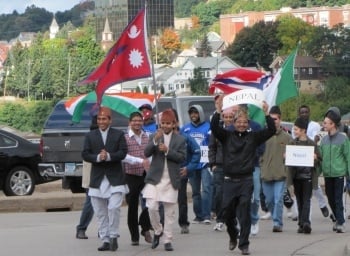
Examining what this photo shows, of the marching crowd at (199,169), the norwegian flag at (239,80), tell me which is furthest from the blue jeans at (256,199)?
the norwegian flag at (239,80)

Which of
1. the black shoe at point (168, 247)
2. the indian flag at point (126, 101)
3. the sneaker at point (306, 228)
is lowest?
the sneaker at point (306, 228)

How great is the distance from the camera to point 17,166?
21.6m

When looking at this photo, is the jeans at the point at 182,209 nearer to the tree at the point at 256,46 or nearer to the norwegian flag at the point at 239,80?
the norwegian flag at the point at 239,80

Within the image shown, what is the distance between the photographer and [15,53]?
190250mm

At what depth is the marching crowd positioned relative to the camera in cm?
1333

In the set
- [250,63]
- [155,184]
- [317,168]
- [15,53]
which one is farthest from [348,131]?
[15,53]

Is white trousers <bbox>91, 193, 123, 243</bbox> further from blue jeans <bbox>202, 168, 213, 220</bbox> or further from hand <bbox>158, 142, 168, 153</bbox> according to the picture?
blue jeans <bbox>202, 168, 213, 220</bbox>

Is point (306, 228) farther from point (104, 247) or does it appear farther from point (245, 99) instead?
point (104, 247)

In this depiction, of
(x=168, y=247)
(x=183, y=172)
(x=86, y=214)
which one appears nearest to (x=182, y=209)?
(x=86, y=214)

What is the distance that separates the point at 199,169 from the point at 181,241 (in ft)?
6.67

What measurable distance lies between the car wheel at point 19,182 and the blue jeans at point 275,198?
261 inches

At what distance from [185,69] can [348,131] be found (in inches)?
6741

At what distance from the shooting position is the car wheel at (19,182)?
70.1ft

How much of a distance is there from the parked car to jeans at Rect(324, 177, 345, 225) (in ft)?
24.9
